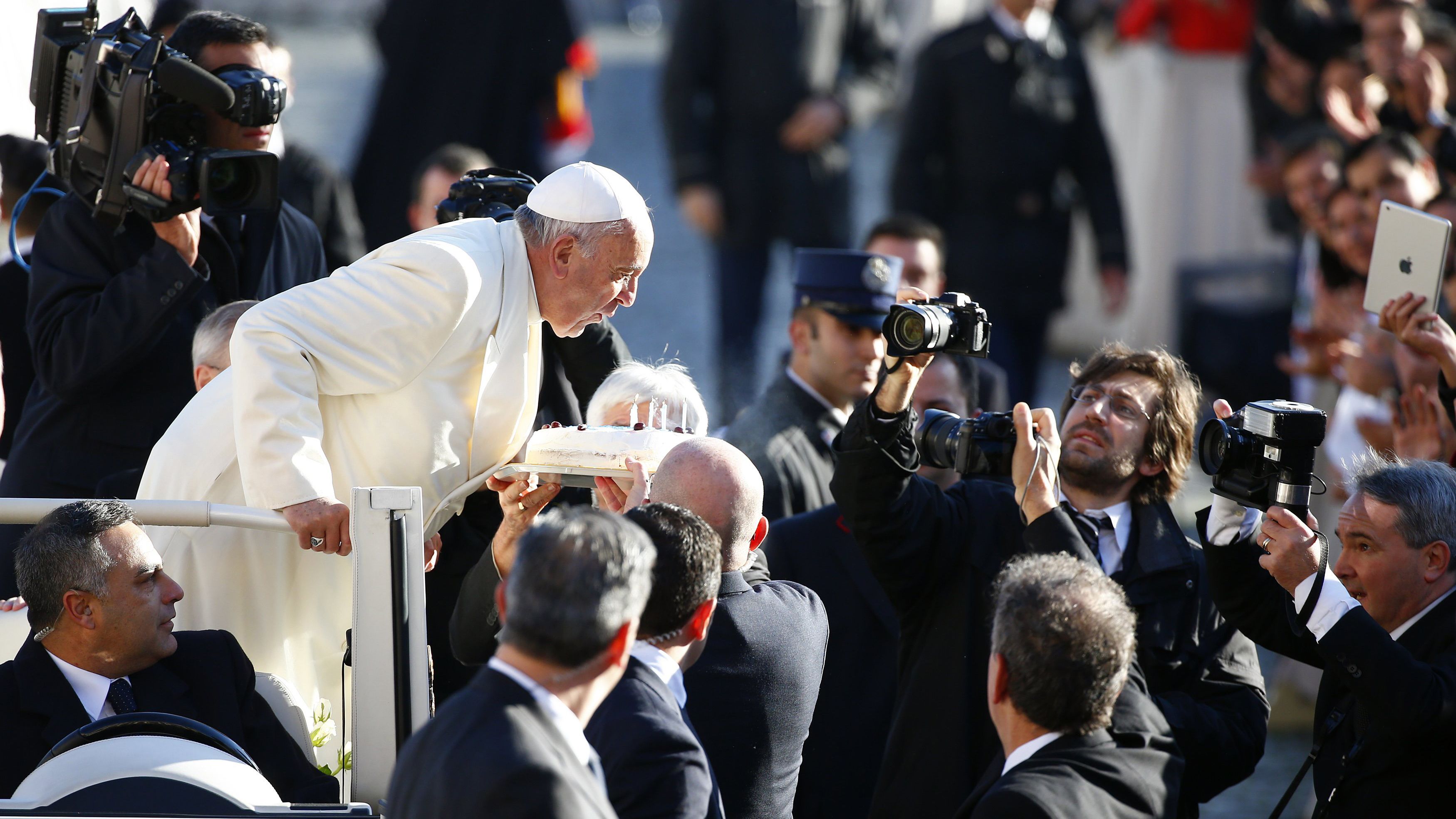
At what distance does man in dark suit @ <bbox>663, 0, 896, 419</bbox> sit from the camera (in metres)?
7.56

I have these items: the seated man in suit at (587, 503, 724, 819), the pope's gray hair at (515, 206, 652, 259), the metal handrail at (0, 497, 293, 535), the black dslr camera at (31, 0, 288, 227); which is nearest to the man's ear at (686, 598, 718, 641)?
the seated man in suit at (587, 503, 724, 819)

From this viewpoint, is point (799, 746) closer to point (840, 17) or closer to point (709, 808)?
point (709, 808)

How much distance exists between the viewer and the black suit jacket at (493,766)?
2053 mm

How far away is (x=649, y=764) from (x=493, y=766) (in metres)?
0.50

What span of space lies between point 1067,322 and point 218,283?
7.12 meters

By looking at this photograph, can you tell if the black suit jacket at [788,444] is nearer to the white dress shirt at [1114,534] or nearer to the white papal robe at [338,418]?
the white dress shirt at [1114,534]

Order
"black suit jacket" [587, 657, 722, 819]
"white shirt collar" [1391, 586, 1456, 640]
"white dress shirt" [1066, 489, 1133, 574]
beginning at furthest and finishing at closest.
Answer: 1. "white dress shirt" [1066, 489, 1133, 574]
2. "white shirt collar" [1391, 586, 1456, 640]
3. "black suit jacket" [587, 657, 722, 819]

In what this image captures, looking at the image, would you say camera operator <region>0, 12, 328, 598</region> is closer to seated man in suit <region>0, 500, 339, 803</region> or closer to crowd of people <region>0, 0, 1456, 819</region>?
crowd of people <region>0, 0, 1456, 819</region>

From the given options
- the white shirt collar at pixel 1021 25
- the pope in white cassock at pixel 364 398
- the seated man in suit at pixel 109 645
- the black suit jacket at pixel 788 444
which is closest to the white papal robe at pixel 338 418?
the pope in white cassock at pixel 364 398

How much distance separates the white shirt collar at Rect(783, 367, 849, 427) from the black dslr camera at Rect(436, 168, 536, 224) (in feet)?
3.41

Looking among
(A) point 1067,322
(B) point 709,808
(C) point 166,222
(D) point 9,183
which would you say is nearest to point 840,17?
(A) point 1067,322

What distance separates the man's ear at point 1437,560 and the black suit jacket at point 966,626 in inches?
17.0

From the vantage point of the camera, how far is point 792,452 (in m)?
4.49

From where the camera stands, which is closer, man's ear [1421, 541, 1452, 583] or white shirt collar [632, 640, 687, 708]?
white shirt collar [632, 640, 687, 708]
